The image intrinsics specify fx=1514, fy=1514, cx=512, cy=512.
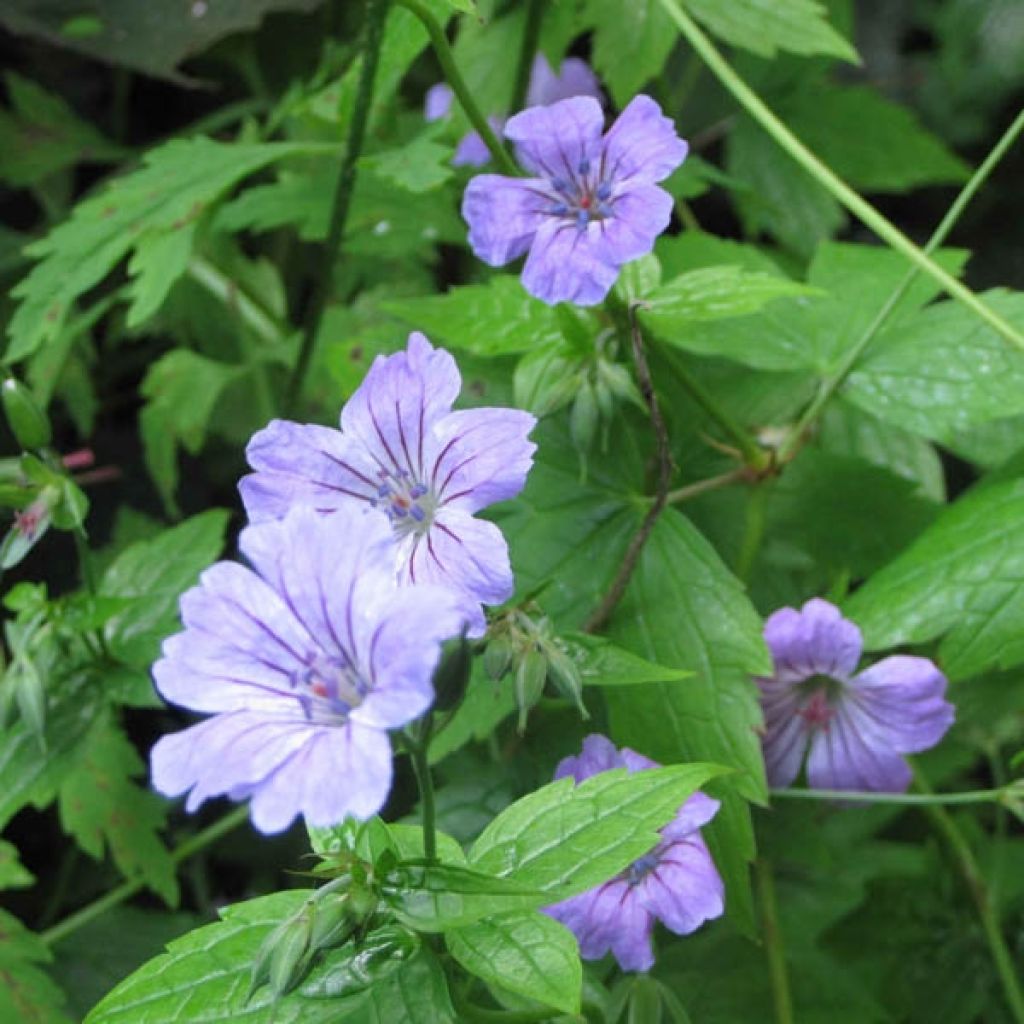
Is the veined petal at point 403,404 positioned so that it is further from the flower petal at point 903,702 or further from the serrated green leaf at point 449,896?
the flower petal at point 903,702

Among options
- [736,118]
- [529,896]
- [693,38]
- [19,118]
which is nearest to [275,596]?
[529,896]

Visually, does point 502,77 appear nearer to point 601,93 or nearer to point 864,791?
point 601,93

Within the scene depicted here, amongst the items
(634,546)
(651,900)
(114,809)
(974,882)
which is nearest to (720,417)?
(634,546)

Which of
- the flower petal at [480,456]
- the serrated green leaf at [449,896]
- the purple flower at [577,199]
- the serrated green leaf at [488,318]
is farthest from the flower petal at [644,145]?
the serrated green leaf at [449,896]

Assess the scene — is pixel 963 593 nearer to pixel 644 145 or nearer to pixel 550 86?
pixel 644 145

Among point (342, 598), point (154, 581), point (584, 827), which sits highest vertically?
point (342, 598)

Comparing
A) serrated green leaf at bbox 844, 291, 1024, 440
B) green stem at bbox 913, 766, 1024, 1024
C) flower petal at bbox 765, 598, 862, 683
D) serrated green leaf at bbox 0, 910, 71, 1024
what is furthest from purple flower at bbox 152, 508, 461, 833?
green stem at bbox 913, 766, 1024, 1024
